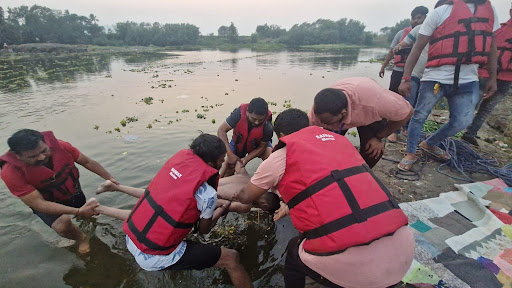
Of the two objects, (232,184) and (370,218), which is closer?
(370,218)

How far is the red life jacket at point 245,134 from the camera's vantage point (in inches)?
167

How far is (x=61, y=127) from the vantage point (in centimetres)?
789

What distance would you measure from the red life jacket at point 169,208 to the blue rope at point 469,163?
4.15 meters

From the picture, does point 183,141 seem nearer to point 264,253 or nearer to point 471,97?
point 264,253

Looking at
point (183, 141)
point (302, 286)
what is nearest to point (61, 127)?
point (183, 141)

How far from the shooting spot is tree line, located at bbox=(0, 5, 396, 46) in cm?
6285

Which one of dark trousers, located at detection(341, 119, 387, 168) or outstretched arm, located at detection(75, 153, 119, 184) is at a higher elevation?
dark trousers, located at detection(341, 119, 387, 168)

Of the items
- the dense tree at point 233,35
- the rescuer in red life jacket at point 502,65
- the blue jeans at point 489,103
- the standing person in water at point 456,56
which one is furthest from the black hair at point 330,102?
the dense tree at point 233,35

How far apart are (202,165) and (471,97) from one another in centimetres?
402

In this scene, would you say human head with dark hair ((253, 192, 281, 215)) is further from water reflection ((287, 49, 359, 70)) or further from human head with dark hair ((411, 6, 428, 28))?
water reflection ((287, 49, 359, 70))

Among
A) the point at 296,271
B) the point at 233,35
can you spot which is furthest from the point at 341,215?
the point at 233,35

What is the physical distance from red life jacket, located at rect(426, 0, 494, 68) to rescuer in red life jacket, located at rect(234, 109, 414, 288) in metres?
3.04

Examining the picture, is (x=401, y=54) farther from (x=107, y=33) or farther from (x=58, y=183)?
(x=107, y=33)

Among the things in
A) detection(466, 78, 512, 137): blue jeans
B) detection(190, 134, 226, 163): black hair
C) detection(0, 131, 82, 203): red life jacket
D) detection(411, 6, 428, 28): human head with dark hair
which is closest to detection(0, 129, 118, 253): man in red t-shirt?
detection(0, 131, 82, 203): red life jacket
